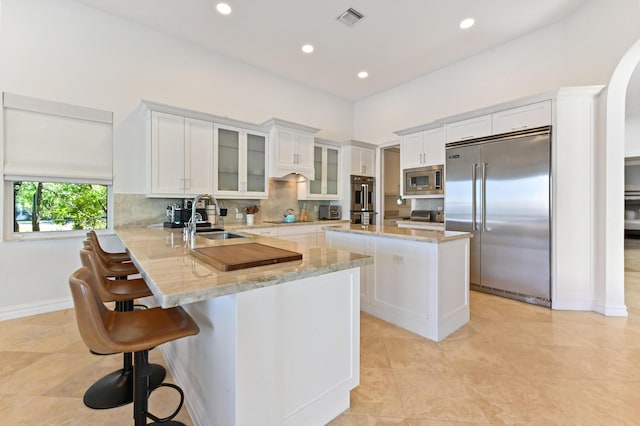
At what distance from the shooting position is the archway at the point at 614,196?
282 centimetres

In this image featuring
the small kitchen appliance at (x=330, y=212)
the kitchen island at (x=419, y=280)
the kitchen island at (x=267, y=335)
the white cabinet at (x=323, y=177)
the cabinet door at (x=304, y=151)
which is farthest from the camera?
the small kitchen appliance at (x=330, y=212)

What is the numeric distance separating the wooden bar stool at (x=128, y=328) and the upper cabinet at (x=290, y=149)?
314 centimetres

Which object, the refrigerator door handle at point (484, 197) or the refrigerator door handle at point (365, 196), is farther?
the refrigerator door handle at point (365, 196)

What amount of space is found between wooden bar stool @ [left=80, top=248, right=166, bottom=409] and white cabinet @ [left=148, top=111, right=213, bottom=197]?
1.65 meters

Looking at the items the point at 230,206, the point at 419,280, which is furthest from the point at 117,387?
the point at 230,206

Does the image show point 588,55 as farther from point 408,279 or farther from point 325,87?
point 325,87

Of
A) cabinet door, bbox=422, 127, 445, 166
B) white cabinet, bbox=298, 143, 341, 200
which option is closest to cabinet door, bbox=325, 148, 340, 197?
white cabinet, bbox=298, 143, 341, 200

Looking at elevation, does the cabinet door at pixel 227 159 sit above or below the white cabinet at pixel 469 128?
below

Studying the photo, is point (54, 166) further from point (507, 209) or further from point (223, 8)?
point (507, 209)

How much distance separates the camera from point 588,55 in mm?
3203

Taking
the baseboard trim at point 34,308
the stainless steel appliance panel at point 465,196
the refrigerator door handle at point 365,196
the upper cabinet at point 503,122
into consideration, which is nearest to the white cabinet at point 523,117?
the upper cabinet at point 503,122

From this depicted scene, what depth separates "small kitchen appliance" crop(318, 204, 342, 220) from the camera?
5355mm

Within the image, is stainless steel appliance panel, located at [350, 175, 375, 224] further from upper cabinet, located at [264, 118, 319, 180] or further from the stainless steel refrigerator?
the stainless steel refrigerator

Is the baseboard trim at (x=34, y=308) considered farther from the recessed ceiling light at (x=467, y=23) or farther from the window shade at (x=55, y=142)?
the recessed ceiling light at (x=467, y=23)
